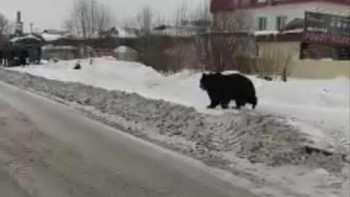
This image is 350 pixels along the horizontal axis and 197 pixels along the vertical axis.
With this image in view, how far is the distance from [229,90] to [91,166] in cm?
868

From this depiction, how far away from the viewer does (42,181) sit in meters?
8.95

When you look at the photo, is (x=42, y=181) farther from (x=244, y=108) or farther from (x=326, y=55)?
(x=326, y=55)

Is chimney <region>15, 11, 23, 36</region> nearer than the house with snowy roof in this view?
No

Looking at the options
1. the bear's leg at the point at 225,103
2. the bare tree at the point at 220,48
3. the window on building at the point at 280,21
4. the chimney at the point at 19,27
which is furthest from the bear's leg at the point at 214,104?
the chimney at the point at 19,27

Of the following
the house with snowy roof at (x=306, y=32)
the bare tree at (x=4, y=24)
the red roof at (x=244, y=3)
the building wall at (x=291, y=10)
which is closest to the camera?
the house with snowy roof at (x=306, y=32)

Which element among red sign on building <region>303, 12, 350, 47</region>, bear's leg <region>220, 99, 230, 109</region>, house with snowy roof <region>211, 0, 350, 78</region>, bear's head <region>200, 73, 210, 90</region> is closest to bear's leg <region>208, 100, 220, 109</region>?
bear's leg <region>220, 99, 230, 109</region>

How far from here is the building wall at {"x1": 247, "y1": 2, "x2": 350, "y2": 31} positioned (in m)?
64.8

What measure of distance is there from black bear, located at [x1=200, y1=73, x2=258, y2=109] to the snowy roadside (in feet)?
3.79

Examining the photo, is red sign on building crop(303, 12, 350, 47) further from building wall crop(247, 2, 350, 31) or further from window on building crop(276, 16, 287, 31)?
window on building crop(276, 16, 287, 31)

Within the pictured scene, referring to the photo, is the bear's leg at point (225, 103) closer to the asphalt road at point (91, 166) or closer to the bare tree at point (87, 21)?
the asphalt road at point (91, 166)

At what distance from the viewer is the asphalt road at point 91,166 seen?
8523mm

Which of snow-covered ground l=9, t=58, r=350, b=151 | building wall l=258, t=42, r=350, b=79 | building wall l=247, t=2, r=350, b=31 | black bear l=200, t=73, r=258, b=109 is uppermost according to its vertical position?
building wall l=247, t=2, r=350, b=31

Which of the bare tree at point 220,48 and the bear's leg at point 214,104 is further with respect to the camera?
the bare tree at point 220,48

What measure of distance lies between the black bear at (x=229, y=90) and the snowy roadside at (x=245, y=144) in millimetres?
1155
